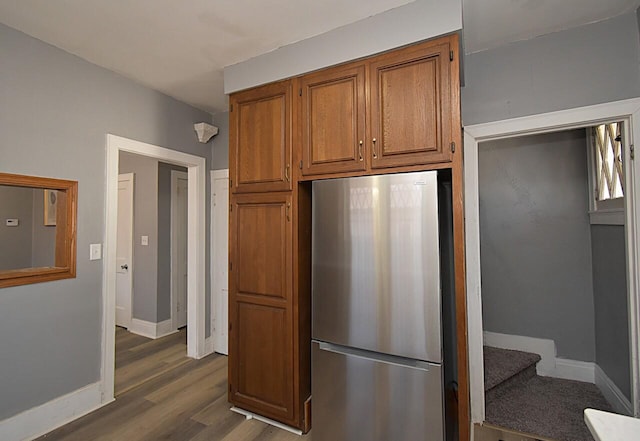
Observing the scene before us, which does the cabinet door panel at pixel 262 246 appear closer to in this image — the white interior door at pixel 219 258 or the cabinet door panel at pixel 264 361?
the cabinet door panel at pixel 264 361

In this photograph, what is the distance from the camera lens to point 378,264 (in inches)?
68.0

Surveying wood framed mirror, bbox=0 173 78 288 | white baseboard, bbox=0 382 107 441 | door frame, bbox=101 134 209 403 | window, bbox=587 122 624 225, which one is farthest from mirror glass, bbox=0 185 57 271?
window, bbox=587 122 624 225

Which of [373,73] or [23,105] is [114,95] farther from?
[373,73]

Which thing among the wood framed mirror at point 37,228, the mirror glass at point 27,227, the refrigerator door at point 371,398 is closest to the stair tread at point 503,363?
the refrigerator door at point 371,398

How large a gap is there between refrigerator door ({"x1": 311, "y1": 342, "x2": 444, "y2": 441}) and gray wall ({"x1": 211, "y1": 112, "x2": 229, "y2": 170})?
235 centimetres

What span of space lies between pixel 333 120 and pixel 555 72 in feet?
4.88

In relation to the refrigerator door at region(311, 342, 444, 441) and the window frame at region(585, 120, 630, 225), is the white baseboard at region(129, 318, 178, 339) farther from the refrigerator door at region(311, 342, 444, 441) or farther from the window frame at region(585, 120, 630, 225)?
the window frame at region(585, 120, 630, 225)

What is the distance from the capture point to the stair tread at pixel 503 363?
7.95 feet

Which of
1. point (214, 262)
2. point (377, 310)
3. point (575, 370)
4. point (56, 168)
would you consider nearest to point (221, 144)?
point (214, 262)

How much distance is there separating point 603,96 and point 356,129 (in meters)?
1.52

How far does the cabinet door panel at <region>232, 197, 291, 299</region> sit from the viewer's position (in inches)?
82.1

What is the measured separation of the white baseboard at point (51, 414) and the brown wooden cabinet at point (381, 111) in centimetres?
239

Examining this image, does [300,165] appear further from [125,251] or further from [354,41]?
[125,251]

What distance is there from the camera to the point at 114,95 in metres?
2.52
